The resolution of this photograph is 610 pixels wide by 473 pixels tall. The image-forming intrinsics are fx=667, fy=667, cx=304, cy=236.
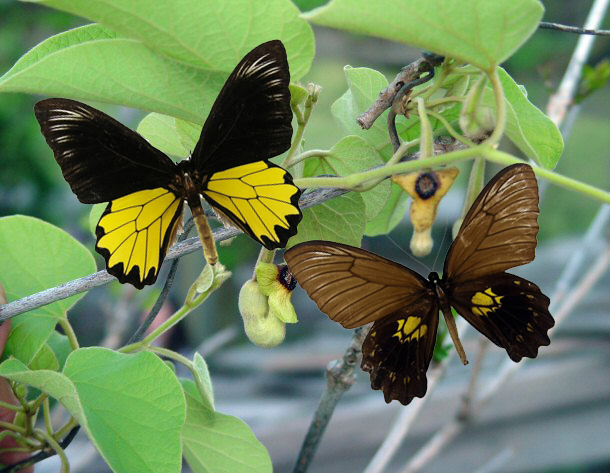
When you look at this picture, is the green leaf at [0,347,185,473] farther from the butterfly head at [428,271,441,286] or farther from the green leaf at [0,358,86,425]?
the butterfly head at [428,271,441,286]

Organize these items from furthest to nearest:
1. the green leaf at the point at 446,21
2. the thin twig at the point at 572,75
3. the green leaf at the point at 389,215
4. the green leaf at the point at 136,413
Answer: the thin twig at the point at 572,75 < the green leaf at the point at 389,215 < the green leaf at the point at 136,413 < the green leaf at the point at 446,21

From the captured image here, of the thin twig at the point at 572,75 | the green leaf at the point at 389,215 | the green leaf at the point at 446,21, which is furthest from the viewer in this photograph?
the thin twig at the point at 572,75

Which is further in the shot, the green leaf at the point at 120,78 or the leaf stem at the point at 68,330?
the leaf stem at the point at 68,330

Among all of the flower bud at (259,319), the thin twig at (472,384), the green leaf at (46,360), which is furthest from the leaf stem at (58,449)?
the thin twig at (472,384)

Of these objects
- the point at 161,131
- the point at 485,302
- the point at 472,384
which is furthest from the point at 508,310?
the point at 472,384

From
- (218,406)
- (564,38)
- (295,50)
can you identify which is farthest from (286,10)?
(564,38)

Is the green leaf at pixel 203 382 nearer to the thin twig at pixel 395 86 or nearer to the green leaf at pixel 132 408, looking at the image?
the green leaf at pixel 132 408

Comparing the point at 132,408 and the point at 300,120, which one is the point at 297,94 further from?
the point at 132,408
